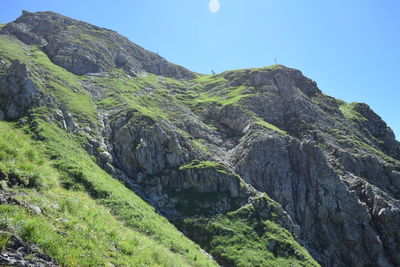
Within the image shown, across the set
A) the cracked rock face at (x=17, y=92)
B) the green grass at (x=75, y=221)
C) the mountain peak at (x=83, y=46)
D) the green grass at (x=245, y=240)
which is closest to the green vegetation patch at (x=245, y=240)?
the green grass at (x=245, y=240)

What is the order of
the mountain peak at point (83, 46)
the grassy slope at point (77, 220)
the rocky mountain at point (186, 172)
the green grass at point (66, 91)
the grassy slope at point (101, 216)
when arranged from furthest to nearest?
the mountain peak at point (83, 46) → the green grass at point (66, 91) → the rocky mountain at point (186, 172) → the grassy slope at point (101, 216) → the grassy slope at point (77, 220)

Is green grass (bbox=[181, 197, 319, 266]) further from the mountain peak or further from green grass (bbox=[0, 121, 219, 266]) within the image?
the mountain peak

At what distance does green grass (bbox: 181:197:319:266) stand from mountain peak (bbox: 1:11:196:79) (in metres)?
61.7

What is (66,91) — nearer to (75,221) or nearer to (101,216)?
(101,216)

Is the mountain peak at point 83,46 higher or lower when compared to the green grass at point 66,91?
higher

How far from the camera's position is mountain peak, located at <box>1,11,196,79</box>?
81500 millimetres

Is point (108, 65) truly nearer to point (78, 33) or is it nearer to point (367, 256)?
point (78, 33)

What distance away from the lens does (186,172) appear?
141 ft

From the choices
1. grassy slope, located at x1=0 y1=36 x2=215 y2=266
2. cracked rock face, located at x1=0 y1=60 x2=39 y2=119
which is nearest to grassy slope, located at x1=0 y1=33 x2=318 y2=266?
grassy slope, located at x1=0 y1=36 x2=215 y2=266

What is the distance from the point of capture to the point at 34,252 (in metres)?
9.79

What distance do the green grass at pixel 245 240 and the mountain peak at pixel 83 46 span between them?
61.7 metres

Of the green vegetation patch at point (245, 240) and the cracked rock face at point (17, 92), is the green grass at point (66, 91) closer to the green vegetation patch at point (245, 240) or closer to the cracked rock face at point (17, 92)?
the cracked rock face at point (17, 92)

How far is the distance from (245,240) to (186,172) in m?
14.0

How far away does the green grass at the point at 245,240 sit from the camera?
31047mm
